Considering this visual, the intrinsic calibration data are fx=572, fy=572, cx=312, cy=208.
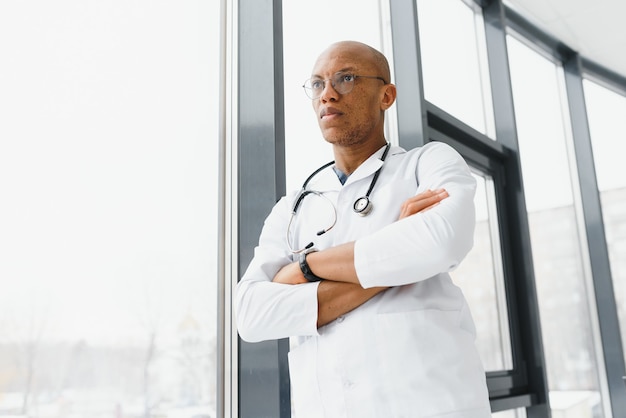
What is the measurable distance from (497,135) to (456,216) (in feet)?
6.87

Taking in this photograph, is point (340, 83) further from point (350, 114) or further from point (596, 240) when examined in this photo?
point (596, 240)

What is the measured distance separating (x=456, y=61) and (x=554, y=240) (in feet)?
3.99

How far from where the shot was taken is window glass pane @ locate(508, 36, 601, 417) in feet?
9.93

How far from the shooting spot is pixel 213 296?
1.55 m

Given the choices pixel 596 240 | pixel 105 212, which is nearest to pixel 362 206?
pixel 105 212

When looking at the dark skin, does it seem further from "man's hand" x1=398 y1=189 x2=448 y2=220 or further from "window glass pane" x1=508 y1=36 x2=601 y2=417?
"window glass pane" x1=508 y1=36 x2=601 y2=417

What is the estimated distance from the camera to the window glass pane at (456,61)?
2.54 m

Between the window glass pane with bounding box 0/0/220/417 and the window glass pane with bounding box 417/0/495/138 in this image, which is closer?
the window glass pane with bounding box 0/0/220/417

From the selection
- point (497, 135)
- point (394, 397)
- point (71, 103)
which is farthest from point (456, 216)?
point (497, 135)

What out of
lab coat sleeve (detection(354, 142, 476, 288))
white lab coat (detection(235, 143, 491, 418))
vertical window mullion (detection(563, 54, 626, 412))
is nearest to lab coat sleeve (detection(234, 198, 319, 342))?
white lab coat (detection(235, 143, 491, 418))

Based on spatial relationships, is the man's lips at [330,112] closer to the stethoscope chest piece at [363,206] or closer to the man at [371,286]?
the man at [371,286]

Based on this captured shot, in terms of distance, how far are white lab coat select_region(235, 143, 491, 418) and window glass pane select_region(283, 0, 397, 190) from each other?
61 centimetres

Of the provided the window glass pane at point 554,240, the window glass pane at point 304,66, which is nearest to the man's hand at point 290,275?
the window glass pane at point 304,66

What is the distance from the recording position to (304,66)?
1910 millimetres
